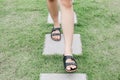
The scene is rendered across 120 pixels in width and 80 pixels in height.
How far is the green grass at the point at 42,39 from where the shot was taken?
3059mm

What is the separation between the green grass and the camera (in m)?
3.06

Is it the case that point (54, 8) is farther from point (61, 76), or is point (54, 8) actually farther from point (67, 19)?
point (61, 76)

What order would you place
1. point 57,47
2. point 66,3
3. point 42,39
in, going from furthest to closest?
1. point 42,39
2. point 57,47
3. point 66,3

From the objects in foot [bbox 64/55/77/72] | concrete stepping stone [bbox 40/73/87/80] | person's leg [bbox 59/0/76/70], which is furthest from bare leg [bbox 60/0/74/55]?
concrete stepping stone [bbox 40/73/87/80]


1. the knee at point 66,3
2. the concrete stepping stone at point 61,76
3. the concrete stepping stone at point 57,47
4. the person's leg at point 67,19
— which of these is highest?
the knee at point 66,3

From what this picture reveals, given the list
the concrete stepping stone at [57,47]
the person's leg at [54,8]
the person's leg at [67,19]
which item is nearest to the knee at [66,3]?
the person's leg at [67,19]

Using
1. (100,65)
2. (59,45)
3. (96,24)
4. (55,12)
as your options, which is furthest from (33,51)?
(96,24)

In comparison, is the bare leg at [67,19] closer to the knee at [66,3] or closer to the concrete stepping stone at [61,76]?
the knee at [66,3]

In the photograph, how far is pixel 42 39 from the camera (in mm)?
3633

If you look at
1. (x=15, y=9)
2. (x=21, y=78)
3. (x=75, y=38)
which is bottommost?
(x=21, y=78)

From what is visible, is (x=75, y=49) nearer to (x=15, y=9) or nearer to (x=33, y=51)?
(x=33, y=51)

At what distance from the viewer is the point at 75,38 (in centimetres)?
357

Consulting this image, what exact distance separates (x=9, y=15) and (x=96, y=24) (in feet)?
4.11

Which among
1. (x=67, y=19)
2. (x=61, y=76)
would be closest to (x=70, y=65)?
(x=61, y=76)
